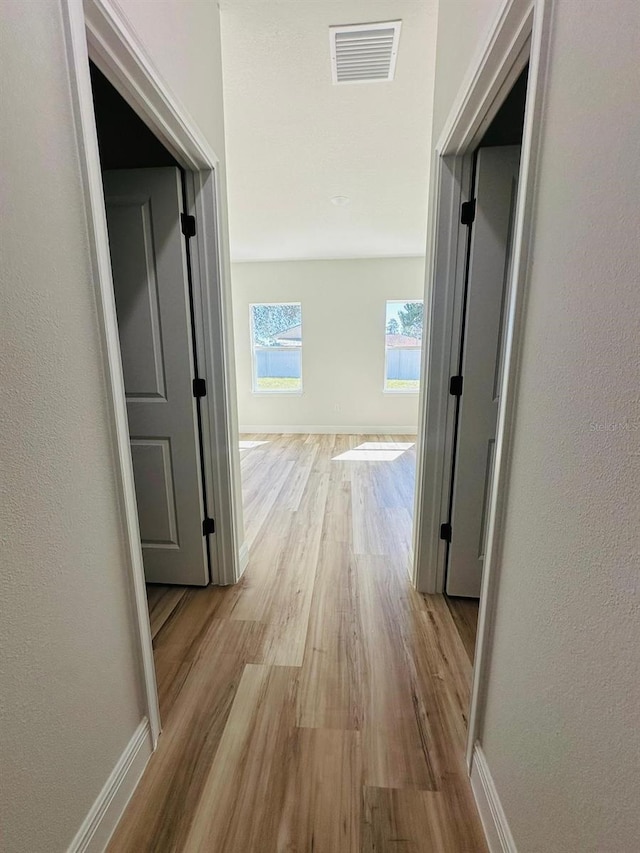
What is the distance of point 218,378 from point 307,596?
1222 mm

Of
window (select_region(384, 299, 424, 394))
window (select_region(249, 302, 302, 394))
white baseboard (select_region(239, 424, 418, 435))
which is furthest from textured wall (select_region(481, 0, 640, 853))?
window (select_region(249, 302, 302, 394))

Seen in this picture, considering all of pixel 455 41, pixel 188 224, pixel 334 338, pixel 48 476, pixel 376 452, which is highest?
pixel 455 41

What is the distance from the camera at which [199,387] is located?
1876 mm

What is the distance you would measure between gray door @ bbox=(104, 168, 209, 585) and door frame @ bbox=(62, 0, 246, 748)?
0.27 ft

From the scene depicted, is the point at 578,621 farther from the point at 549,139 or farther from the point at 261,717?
the point at 261,717

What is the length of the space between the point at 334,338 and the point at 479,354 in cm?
432

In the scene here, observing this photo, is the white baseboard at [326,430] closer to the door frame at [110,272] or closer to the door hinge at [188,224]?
the door frame at [110,272]

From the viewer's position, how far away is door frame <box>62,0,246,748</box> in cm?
87

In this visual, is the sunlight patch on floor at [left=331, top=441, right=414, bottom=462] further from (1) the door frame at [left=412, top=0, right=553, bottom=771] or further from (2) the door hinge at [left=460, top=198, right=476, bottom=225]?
(2) the door hinge at [left=460, top=198, right=476, bottom=225]

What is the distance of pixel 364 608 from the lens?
6.19 feet

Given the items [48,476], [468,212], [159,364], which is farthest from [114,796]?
[468,212]

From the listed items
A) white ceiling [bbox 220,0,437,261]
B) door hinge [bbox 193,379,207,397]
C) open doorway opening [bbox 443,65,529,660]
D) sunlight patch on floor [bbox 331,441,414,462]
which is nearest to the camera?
open doorway opening [bbox 443,65,529,660]

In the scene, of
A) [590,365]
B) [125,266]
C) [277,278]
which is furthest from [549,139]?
[277,278]

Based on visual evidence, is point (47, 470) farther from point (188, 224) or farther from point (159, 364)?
point (188, 224)
